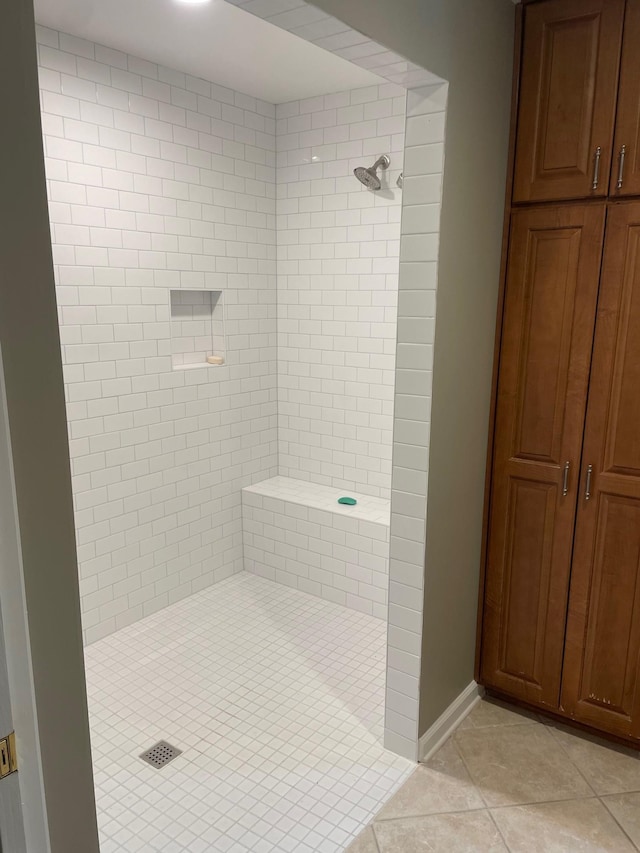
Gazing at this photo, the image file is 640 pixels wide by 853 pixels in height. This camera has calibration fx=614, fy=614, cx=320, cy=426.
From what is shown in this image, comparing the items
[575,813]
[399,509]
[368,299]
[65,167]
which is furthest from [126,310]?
[575,813]

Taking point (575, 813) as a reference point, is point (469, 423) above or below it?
above

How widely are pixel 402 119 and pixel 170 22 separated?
125 cm

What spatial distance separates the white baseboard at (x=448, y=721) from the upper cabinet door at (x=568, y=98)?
1.95 m

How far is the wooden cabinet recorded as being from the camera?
6.53ft

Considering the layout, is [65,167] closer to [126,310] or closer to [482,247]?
[126,310]

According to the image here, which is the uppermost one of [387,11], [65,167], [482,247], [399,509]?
[387,11]

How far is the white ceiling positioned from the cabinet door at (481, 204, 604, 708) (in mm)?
1342

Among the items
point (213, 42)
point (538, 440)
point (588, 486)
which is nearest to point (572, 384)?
point (538, 440)

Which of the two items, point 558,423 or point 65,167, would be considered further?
point 65,167

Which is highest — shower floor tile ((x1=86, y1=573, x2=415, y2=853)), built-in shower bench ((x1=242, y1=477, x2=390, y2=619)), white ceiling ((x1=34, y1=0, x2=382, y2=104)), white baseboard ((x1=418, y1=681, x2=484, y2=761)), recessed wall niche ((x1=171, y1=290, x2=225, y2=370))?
white ceiling ((x1=34, y1=0, x2=382, y2=104))

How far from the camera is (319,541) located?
3.50m

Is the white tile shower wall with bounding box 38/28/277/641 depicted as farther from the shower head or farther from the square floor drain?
the square floor drain

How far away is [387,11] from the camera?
158 centimetres

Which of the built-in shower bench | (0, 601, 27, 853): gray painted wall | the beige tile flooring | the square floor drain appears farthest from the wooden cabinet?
(0, 601, 27, 853): gray painted wall
